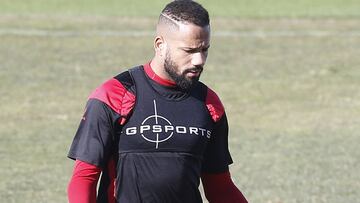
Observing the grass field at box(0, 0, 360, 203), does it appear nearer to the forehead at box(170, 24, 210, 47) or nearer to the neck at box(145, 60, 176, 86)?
the neck at box(145, 60, 176, 86)

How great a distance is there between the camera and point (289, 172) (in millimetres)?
13383

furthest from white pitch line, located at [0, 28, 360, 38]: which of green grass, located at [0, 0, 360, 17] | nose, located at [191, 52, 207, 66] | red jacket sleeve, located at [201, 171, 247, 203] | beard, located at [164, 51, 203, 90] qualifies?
nose, located at [191, 52, 207, 66]

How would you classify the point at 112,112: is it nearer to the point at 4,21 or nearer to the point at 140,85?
the point at 140,85

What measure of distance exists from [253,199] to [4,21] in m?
17.1

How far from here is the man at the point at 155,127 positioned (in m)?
5.40

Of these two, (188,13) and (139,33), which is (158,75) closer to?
(188,13)

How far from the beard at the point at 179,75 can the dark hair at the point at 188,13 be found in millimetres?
182

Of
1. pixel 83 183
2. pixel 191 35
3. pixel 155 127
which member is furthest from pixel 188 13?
pixel 83 183

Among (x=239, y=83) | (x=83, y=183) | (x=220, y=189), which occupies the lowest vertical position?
(x=239, y=83)

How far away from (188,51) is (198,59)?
72 millimetres

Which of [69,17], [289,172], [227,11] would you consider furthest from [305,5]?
[289,172]

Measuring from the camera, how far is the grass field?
13099mm

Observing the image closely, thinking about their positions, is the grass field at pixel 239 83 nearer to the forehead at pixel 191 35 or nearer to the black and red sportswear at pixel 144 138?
the black and red sportswear at pixel 144 138

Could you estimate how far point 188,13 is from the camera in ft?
17.9
